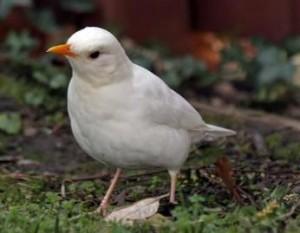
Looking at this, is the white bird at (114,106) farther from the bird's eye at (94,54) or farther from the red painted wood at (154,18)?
the red painted wood at (154,18)

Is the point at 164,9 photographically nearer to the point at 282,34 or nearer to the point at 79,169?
the point at 282,34

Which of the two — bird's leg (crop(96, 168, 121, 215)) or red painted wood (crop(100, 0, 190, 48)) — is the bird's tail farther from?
red painted wood (crop(100, 0, 190, 48))

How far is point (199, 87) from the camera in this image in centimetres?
719

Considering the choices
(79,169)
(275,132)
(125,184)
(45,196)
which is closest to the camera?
(45,196)

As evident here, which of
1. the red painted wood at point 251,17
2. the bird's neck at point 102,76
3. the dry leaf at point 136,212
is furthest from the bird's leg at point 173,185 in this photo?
the red painted wood at point 251,17

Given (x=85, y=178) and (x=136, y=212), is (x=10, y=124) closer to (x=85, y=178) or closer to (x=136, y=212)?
(x=85, y=178)

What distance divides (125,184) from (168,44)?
3.20 metres

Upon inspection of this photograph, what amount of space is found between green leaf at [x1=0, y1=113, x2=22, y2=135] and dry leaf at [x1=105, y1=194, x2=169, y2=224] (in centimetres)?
179

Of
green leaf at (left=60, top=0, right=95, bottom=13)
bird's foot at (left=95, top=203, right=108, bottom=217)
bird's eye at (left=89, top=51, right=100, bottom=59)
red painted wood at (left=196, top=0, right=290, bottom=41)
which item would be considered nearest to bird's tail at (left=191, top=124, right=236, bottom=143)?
bird's foot at (left=95, top=203, right=108, bottom=217)

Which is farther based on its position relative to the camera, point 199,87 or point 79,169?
point 199,87

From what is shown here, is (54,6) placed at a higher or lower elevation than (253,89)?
higher

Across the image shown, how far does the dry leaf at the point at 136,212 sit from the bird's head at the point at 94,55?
0.53 meters

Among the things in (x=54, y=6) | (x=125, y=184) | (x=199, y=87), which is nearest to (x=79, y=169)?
(x=125, y=184)

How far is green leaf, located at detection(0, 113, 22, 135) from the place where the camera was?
232 inches
